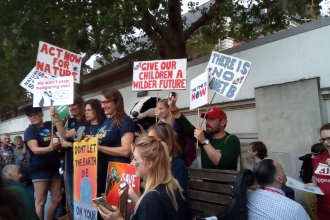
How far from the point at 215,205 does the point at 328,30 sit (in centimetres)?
396

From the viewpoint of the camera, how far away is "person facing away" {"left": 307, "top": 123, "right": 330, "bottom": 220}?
140 inches

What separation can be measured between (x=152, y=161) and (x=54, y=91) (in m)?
3.11

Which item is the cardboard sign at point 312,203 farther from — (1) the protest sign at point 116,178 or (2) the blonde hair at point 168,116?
(1) the protest sign at point 116,178

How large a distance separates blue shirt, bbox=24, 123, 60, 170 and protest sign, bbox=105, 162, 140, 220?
1323 millimetres

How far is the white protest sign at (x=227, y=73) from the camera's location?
14.1 ft

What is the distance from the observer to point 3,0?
22.9 feet

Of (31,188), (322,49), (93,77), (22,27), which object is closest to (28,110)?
(31,188)

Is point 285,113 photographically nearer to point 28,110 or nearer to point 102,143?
point 102,143

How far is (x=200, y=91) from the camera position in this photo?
458cm

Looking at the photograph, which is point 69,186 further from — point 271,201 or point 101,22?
point 101,22

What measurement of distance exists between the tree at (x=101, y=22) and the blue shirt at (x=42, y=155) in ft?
8.18

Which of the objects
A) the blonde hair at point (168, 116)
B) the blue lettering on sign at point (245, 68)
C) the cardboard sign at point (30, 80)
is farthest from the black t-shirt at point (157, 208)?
the cardboard sign at point (30, 80)

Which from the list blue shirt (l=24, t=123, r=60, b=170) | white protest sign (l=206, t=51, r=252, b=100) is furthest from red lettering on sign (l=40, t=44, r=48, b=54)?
white protest sign (l=206, t=51, r=252, b=100)

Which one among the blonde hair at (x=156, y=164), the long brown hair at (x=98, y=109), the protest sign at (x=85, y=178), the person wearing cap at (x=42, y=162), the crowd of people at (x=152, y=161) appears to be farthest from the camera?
the person wearing cap at (x=42, y=162)
